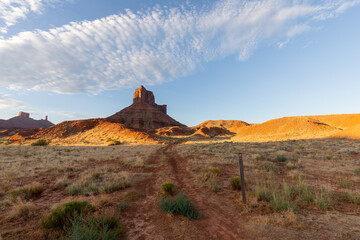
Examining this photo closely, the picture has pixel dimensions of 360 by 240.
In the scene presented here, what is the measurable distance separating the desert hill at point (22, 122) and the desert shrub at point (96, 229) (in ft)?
582

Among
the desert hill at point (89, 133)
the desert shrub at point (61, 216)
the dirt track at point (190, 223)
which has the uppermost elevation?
the desert hill at point (89, 133)

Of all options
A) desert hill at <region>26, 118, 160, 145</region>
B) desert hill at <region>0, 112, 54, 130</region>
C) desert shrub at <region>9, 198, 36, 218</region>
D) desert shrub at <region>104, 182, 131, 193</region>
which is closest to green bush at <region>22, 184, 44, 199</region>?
desert shrub at <region>9, 198, 36, 218</region>

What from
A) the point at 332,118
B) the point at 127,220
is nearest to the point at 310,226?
the point at 127,220

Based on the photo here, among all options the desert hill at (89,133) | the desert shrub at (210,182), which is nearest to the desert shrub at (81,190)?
the desert shrub at (210,182)

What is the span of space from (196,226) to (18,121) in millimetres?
204613

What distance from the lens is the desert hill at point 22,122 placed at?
5020 inches

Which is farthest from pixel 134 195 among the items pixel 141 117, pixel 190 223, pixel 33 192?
pixel 141 117

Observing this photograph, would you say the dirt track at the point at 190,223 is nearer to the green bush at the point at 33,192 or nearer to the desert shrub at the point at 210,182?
the desert shrub at the point at 210,182

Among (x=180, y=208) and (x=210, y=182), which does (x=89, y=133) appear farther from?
(x=180, y=208)

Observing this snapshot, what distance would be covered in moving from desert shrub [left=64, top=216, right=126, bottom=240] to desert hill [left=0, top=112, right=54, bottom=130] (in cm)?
17744

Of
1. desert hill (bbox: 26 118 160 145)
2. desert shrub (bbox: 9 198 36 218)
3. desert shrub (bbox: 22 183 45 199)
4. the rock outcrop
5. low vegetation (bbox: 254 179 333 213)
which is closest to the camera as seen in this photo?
desert shrub (bbox: 9 198 36 218)

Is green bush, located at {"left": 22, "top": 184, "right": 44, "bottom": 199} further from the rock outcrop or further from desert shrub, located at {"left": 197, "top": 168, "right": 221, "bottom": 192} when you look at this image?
the rock outcrop

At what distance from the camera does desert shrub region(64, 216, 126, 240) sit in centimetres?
302

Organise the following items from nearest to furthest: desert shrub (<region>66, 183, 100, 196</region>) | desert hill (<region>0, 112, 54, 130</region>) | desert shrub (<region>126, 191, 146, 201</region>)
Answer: desert shrub (<region>126, 191, 146, 201</region>)
desert shrub (<region>66, 183, 100, 196</region>)
desert hill (<region>0, 112, 54, 130</region>)
